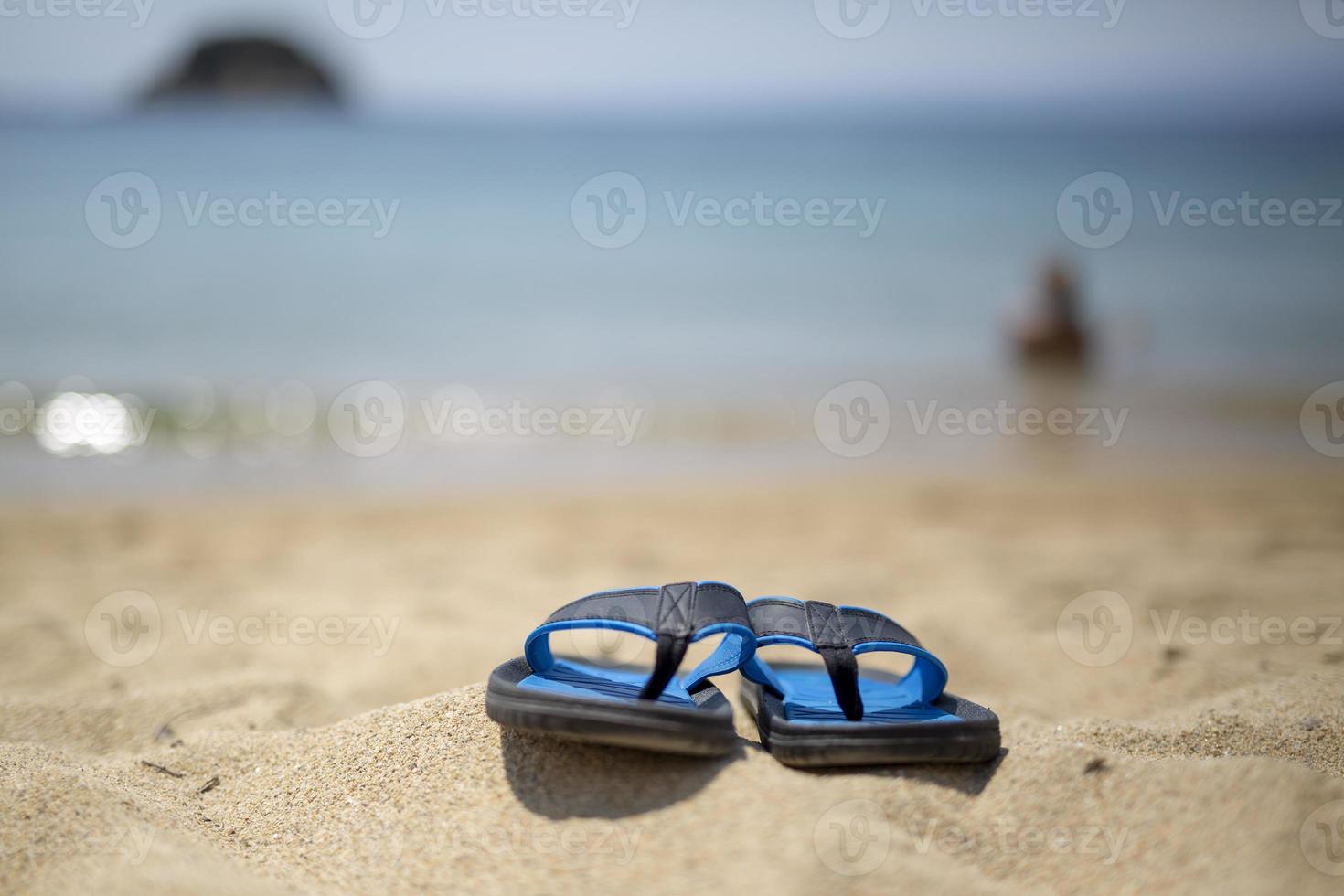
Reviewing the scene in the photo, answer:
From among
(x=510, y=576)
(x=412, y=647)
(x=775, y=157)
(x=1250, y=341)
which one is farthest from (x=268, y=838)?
(x=775, y=157)

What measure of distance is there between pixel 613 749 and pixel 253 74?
4631cm

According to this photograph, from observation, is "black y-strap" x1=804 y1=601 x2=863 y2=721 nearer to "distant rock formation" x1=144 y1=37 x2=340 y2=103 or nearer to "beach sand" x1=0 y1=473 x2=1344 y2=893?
"beach sand" x1=0 y1=473 x2=1344 y2=893

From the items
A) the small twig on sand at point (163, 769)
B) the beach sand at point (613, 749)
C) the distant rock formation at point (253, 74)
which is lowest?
the small twig on sand at point (163, 769)

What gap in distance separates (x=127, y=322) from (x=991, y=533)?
33.0 ft

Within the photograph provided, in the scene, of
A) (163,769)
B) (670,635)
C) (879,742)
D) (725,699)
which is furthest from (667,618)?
(163,769)

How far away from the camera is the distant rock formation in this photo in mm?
38406

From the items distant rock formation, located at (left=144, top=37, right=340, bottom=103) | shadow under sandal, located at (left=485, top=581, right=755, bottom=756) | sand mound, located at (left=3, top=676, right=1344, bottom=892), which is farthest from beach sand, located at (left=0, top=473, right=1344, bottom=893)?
distant rock formation, located at (left=144, top=37, right=340, bottom=103)

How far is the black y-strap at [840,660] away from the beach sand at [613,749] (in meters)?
0.14

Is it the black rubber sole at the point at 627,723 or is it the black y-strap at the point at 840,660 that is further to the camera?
the black y-strap at the point at 840,660

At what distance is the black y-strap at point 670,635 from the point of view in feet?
5.62

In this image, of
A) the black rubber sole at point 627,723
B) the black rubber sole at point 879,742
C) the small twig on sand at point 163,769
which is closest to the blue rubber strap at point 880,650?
the black rubber sole at point 879,742

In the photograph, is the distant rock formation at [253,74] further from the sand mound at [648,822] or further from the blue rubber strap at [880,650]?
the blue rubber strap at [880,650]

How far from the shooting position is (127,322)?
10305mm

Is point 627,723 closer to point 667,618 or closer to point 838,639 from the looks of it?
point 667,618
